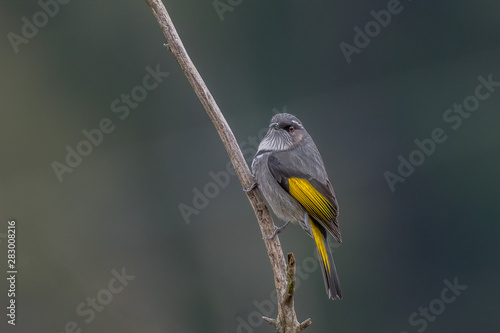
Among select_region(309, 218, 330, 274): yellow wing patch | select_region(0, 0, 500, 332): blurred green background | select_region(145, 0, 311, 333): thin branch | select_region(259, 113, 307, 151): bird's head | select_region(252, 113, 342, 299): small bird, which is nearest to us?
select_region(145, 0, 311, 333): thin branch

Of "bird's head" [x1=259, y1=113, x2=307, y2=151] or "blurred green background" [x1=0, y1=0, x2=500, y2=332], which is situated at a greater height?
"blurred green background" [x1=0, y1=0, x2=500, y2=332]

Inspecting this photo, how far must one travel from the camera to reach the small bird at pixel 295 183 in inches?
237

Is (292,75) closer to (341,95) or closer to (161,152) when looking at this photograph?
(341,95)

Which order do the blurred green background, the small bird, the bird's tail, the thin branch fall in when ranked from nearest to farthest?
the thin branch
the bird's tail
the small bird
the blurred green background

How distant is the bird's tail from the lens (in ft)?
18.7

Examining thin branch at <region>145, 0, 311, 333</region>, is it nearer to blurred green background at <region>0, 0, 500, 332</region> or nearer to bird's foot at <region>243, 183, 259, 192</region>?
bird's foot at <region>243, 183, 259, 192</region>

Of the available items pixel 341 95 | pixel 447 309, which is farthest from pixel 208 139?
pixel 447 309

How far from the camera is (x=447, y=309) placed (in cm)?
1437

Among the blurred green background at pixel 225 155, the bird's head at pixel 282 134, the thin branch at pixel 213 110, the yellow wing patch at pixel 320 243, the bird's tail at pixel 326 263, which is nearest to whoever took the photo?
the thin branch at pixel 213 110

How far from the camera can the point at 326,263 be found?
5.79m

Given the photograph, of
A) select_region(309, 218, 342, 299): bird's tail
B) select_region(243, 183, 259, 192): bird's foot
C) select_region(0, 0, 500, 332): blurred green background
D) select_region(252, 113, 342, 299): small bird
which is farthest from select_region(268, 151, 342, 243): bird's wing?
select_region(0, 0, 500, 332): blurred green background

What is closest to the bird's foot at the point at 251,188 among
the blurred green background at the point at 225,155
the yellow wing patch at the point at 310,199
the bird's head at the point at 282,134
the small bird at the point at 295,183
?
the small bird at the point at 295,183

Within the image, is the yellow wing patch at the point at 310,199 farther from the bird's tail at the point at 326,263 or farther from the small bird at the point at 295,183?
the bird's tail at the point at 326,263

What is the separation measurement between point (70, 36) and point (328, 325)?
25.3ft
